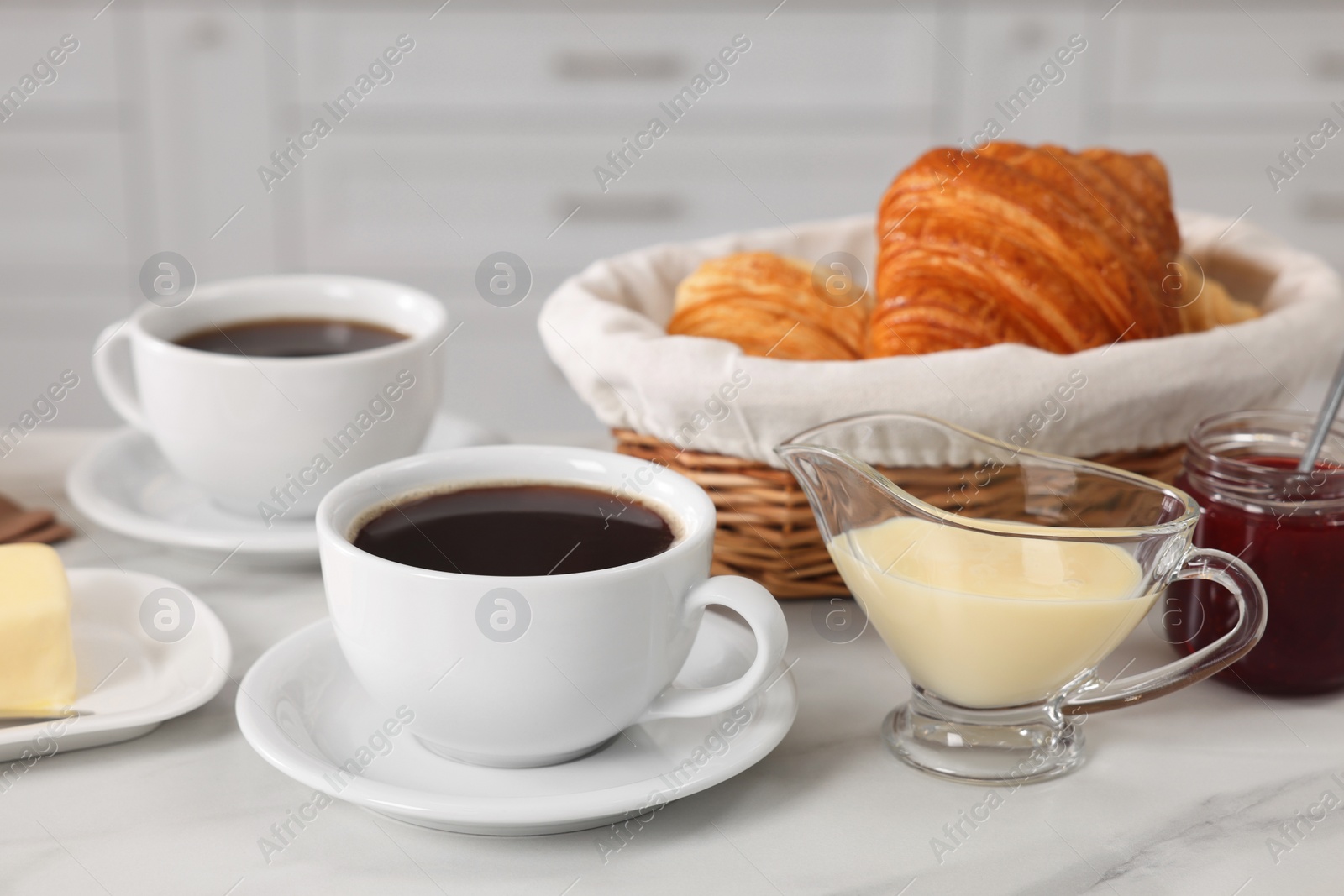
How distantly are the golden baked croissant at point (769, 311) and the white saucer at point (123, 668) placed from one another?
1.14 ft

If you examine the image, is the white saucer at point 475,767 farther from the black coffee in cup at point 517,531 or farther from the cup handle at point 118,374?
the cup handle at point 118,374

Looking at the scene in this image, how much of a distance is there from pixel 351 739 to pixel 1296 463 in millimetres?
531

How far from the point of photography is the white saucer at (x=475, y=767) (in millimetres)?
521

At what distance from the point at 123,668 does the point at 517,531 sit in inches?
9.2

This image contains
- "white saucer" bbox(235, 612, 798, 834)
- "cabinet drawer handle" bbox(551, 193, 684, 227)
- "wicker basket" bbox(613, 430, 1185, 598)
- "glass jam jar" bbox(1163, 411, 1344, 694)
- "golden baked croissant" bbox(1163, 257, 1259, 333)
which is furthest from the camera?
"cabinet drawer handle" bbox(551, 193, 684, 227)

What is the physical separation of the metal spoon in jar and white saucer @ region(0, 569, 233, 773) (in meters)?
0.58

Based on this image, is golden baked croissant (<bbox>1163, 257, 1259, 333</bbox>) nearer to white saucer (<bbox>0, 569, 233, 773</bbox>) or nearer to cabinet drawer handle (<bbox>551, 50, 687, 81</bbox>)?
white saucer (<bbox>0, 569, 233, 773</bbox>)

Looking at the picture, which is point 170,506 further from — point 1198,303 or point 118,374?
point 1198,303

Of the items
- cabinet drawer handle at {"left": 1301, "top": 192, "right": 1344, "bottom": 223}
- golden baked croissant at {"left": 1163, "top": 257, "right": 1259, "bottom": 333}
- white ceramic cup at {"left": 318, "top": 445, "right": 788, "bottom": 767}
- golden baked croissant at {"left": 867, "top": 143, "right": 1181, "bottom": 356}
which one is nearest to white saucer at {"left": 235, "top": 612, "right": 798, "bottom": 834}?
white ceramic cup at {"left": 318, "top": 445, "right": 788, "bottom": 767}

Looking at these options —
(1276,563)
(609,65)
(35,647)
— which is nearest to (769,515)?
(1276,563)

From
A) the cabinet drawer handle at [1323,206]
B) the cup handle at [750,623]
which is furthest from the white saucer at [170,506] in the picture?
the cabinet drawer handle at [1323,206]

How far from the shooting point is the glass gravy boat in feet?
1.88

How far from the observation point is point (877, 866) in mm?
535

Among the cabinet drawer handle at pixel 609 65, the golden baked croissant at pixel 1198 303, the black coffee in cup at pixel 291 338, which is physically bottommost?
the black coffee in cup at pixel 291 338
